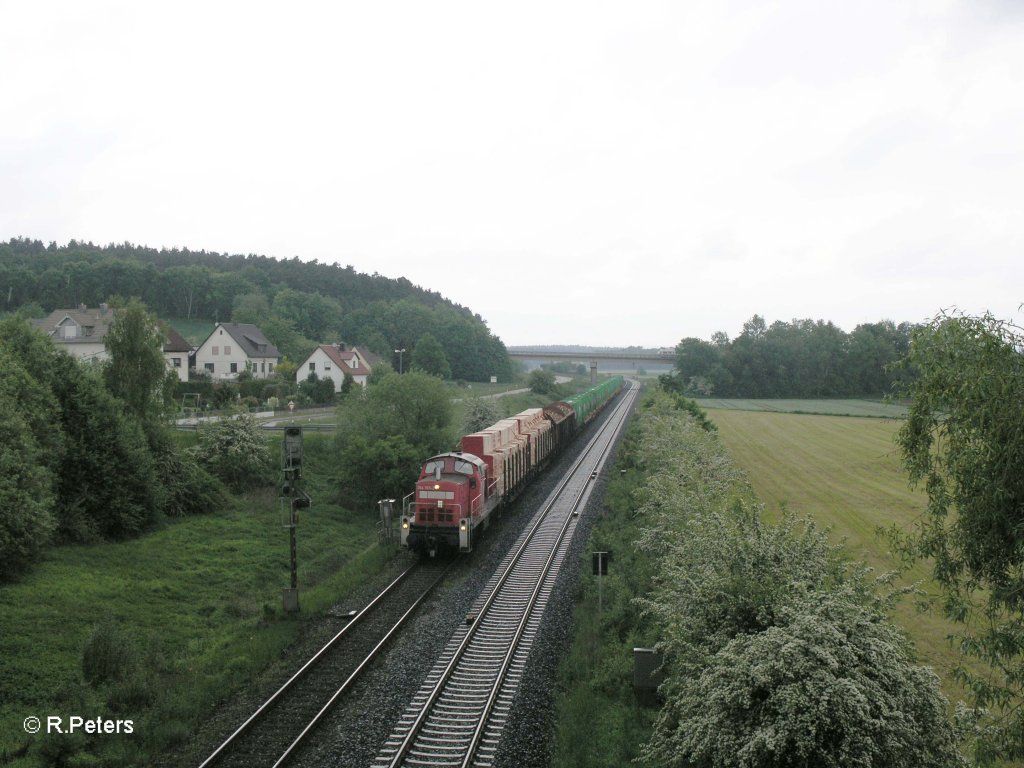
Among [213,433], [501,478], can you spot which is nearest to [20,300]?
[213,433]

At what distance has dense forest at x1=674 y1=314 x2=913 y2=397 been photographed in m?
109

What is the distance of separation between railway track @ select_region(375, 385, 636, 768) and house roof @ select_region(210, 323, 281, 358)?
61.1 metres

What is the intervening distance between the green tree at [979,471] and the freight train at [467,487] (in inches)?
619

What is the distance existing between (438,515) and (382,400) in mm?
14535

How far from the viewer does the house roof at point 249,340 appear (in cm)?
7800

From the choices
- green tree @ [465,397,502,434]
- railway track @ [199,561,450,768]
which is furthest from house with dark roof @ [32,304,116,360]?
railway track @ [199,561,450,768]

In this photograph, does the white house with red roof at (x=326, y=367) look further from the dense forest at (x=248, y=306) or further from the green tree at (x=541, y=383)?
the green tree at (x=541, y=383)

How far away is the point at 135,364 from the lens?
101 ft

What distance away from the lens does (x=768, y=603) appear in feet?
32.7

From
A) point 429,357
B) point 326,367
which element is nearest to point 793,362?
point 429,357

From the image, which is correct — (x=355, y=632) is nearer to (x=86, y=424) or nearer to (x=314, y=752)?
(x=314, y=752)

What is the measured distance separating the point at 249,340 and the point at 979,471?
8017 centimetres

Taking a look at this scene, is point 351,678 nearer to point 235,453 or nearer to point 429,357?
point 235,453

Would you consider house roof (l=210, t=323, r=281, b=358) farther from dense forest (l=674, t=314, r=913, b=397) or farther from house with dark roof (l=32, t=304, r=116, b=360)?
dense forest (l=674, t=314, r=913, b=397)
